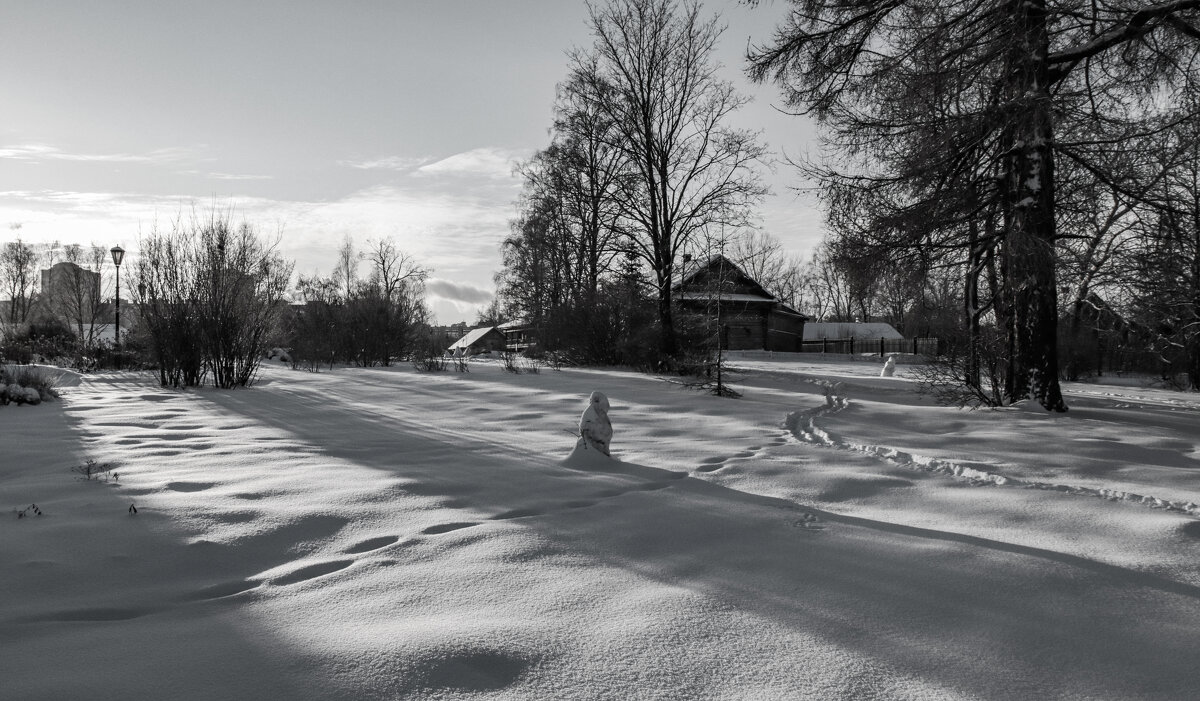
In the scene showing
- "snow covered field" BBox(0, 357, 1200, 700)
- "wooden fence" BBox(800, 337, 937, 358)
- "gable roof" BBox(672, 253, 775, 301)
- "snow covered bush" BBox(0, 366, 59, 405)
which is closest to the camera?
"snow covered field" BBox(0, 357, 1200, 700)

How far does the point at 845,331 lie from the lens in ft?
162

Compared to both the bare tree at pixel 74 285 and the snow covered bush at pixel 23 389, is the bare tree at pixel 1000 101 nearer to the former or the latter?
the snow covered bush at pixel 23 389

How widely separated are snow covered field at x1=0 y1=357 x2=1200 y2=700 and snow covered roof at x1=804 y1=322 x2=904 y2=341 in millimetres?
45449

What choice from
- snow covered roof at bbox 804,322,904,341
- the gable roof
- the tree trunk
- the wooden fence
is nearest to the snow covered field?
the tree trunk

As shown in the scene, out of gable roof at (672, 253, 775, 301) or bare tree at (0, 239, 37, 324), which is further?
bare tree at (0, 239, 37, 324)

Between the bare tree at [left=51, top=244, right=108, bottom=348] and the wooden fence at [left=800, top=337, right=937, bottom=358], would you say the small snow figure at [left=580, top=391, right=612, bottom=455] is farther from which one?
the bare tree at [left=51, top=244, right=108, bottom=348]

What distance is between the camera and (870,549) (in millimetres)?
3068

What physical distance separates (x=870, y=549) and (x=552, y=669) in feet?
5.95

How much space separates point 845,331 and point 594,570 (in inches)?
1984

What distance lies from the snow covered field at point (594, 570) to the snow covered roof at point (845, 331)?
45.4m

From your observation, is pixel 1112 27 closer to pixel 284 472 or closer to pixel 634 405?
pixel 634 405

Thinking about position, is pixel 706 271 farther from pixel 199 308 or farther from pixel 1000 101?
pixel 199 308

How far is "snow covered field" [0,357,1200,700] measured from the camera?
6.43 feet

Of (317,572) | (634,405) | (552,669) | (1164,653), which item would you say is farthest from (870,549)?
(634,405)
